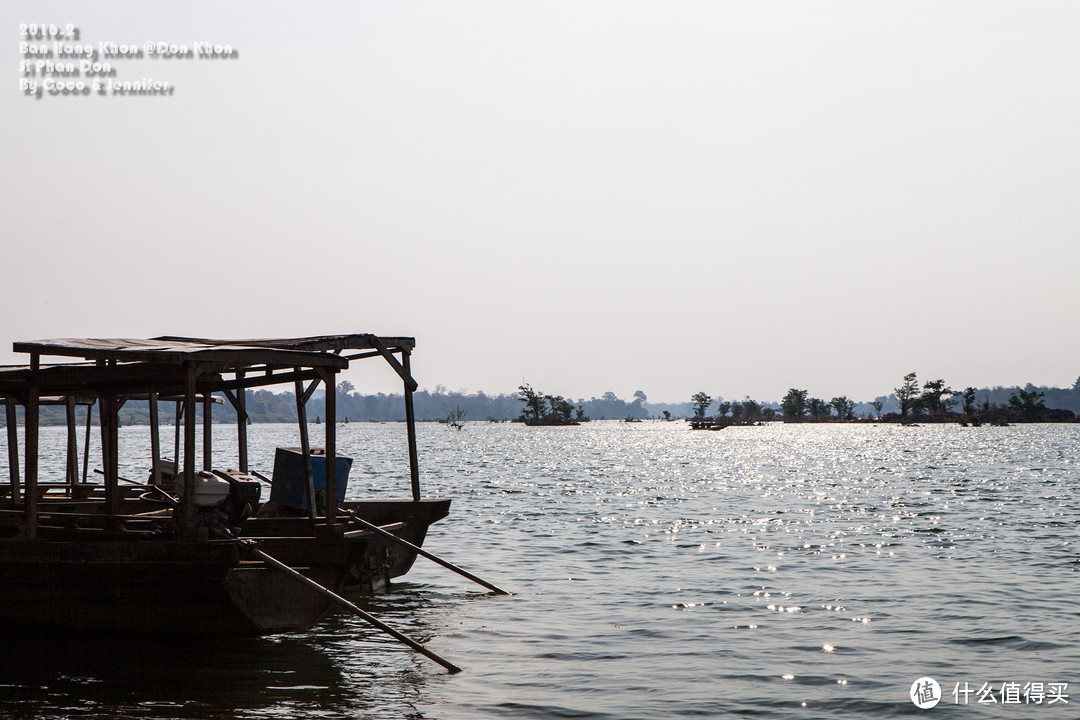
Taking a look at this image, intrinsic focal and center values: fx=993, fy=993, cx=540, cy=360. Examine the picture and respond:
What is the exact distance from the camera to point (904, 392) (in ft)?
644

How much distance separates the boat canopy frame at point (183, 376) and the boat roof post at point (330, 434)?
0.04 feet

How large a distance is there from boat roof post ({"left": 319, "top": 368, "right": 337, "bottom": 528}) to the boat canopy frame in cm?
1

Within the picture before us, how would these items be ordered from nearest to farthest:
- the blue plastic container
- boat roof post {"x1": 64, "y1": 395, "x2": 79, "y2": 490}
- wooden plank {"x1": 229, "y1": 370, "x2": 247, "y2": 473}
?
the blue plastic container, wooden plank {"x1": 229, "y1": 370, "x2": 247, "y2": 473}, boat roof post {"x1": 64, "y1": 395, "x2": 79, "y2": 490}

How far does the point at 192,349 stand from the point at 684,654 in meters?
7.18

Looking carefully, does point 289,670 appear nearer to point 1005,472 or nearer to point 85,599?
point 85,599

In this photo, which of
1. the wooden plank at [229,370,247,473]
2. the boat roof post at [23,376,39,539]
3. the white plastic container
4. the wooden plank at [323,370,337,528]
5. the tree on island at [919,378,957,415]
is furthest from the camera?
the tree on island at [919,378,957,415]

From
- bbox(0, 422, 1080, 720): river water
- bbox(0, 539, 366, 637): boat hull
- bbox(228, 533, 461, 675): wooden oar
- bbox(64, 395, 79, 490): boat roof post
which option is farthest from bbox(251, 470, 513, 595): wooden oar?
bbox(64, 395, 79, 490): boat roof post

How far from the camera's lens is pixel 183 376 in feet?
45.6

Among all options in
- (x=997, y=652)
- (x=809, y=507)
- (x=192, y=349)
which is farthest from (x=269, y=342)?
(x=809, y=507)

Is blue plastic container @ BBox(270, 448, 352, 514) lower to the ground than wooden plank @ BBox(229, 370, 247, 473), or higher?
lower

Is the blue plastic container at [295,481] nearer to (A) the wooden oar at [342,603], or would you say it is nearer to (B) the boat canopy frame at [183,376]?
(B) the boat canopy frame at [183,376]

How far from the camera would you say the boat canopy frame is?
1162cm

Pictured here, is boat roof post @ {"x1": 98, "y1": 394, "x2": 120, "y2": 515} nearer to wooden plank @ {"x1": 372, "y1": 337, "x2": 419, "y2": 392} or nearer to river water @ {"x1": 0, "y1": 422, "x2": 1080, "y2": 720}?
river water @ {"x1": 0, "y1": 422, "x2": 1080, "y2": 720}

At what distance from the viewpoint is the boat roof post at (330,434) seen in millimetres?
12625
